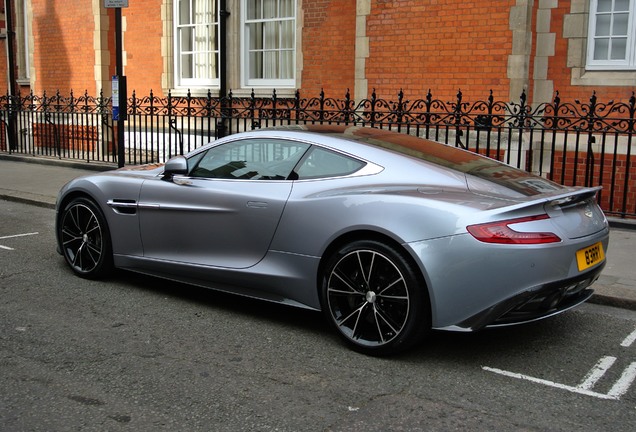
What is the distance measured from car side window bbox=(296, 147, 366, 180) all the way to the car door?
0.10 m

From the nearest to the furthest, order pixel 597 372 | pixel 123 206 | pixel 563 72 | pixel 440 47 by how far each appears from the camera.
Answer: pixel 597 372, pixel 123 206, pixel 563 72, pixel 440 47

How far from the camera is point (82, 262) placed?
20.7 ft

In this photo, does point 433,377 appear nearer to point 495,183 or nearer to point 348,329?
point 348,329

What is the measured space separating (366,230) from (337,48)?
9027mm

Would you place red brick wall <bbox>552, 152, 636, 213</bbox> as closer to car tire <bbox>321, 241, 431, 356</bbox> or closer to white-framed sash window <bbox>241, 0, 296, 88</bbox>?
white-framed sash window <bbox>241, 0, 296, 88</bbox>

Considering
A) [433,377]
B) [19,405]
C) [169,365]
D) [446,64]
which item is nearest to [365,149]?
[433,377]

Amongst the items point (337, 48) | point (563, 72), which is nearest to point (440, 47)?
point (563, 72)

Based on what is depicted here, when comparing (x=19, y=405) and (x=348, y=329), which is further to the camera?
(x=348, y=329)

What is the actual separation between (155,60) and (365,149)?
12.4m

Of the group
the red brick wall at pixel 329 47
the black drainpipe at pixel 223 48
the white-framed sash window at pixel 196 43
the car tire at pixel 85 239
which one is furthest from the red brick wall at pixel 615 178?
the white-framed sash window at pixel 196 43

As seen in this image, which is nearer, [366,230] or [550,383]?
[550,383]

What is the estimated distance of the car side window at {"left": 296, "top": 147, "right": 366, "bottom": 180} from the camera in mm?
4832

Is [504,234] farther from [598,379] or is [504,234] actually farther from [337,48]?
[337,48]

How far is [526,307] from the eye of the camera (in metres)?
4.14
